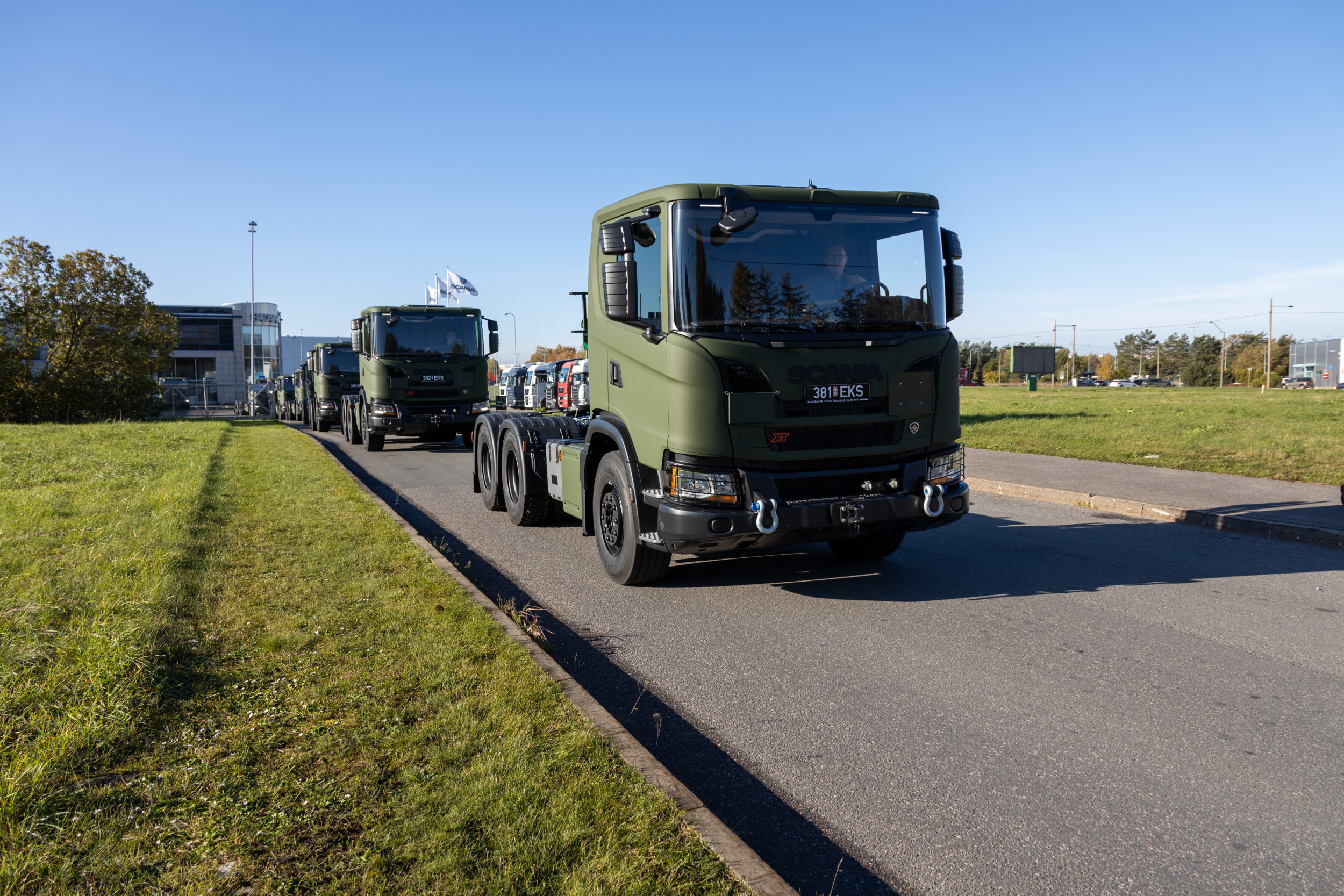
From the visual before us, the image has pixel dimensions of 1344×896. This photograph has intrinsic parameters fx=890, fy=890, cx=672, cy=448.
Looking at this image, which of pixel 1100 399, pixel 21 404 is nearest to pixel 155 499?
pixel 21 404

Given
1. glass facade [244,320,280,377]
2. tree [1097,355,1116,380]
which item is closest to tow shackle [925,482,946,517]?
glass facade [244,320,280,377]

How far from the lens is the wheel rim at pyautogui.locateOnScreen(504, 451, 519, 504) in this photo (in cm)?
968

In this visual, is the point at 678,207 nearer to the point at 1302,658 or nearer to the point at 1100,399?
the point at 1302,658

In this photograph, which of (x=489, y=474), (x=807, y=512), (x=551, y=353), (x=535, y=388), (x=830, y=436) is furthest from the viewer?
(x=551, y=353)

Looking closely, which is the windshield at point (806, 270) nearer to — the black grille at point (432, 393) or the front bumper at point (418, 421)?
the front bumper at point (418, 421)

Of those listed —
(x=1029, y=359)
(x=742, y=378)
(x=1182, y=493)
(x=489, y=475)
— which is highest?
(x=1029, y=359)

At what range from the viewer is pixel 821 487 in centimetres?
597

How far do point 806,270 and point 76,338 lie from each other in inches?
1370

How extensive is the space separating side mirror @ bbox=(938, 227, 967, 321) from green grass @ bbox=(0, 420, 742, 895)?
3.97 metres

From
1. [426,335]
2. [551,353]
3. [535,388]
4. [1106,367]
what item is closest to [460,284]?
[535,388]

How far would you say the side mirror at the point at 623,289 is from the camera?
6168 millimetres

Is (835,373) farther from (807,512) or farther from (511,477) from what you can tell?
Result: (511,477)

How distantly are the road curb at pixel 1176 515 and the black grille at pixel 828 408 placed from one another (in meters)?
5.15

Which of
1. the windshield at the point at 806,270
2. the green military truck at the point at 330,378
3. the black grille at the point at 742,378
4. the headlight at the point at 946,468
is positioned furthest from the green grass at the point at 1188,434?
the green military truck at the point at 330,378
